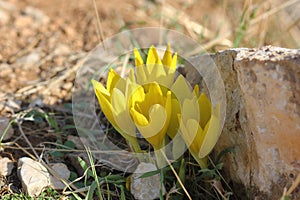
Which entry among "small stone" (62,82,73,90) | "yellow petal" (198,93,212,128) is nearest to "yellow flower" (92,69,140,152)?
"yellow petal" (198,93,212,128)

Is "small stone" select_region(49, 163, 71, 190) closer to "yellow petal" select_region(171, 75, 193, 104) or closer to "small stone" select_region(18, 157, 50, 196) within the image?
"small stone" select_region(18, 157, 50, 196)

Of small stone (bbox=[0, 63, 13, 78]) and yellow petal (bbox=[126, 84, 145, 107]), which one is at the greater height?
small stone (bbox=[0, 63, 13, 78])

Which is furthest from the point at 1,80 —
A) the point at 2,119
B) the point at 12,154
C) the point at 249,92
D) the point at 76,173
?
the point at 249,92

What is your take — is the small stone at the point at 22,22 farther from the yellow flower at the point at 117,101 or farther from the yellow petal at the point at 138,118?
the yellow petal at the point at 138,118

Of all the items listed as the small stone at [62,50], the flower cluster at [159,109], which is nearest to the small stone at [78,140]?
the flower cluster at [159,109]

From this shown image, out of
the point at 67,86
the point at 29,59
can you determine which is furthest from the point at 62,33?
the point at 67,86

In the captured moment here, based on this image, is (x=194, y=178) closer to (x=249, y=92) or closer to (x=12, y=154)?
(x=249, y=92)
